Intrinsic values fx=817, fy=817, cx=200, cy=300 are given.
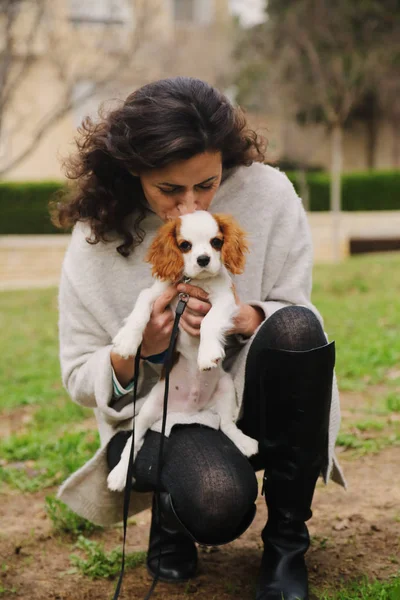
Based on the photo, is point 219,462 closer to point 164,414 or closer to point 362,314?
point 164,414

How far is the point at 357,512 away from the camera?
3203 millimetres

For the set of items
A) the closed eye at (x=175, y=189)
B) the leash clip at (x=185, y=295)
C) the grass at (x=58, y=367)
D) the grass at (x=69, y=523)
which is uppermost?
the closed eye at (x=175, y=189)

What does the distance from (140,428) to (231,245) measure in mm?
678

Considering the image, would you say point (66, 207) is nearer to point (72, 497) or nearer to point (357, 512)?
point (72, 497)

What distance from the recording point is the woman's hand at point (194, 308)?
2.60 m

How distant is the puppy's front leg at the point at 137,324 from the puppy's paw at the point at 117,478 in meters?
0.38

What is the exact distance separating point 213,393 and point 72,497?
64cm

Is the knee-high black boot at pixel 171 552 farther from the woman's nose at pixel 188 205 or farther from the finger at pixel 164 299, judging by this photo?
the woman's nose at pixel 188 205

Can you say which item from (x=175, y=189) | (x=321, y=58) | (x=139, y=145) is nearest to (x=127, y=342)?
Result: (x=175, y=189)

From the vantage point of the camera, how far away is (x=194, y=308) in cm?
261

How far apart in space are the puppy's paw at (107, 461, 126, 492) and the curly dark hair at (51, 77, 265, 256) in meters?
0.73

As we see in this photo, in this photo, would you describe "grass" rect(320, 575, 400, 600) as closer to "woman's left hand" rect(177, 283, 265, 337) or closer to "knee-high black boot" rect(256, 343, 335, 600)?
"knee-high black boot" rect(256, 343, 335, 600)

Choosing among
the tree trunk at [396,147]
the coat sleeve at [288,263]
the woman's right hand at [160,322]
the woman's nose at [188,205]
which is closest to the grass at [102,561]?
the woman's right hand at [160,322]

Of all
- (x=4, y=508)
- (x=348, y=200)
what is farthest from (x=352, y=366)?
(x=348, y=200)
